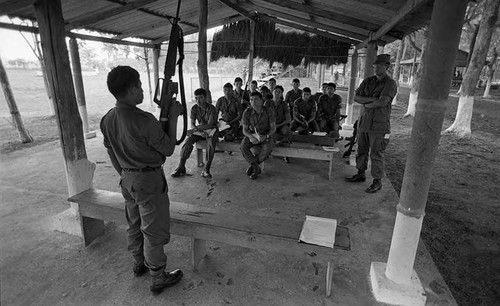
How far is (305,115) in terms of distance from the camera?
276 inches

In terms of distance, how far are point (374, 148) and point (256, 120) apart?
2086 mm

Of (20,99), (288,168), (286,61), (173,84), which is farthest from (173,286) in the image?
(20,99)

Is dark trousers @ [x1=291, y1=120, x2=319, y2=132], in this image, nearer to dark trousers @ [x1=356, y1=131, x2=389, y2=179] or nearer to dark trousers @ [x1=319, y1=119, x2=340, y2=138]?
dark trousers @ [x1=319, y1=119, x2=340, y2=138]

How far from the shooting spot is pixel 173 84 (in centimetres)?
222

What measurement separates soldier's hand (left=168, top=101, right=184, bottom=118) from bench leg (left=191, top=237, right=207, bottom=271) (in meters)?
1.18

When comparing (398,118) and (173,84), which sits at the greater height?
(173,84)

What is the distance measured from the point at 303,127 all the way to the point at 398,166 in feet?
7.62

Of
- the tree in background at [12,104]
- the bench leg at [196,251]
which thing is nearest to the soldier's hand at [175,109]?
the bench leg at [196,251]

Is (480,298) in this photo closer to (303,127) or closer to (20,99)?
(303,127)

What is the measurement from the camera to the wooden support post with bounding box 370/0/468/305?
2.13m

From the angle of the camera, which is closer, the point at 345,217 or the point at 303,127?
the point at 345,217

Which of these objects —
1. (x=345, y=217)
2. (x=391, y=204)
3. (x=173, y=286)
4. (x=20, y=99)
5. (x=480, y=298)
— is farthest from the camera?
(x=20, y=99)

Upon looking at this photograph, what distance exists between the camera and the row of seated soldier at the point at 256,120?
5.38m

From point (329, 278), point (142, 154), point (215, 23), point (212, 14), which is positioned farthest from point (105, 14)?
point (329, 278)
